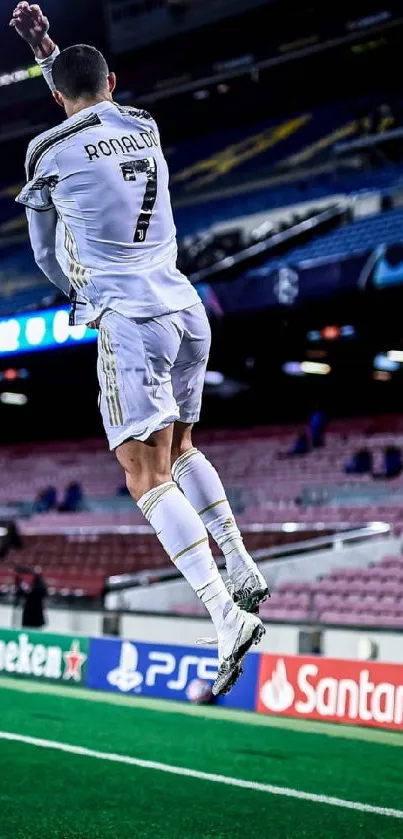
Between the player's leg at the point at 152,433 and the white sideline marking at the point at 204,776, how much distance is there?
2.81 meters

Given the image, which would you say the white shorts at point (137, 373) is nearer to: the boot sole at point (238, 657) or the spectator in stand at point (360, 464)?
the boot sole at point (238, 657)

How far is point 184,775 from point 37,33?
485 centimetres

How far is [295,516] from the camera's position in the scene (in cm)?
1966

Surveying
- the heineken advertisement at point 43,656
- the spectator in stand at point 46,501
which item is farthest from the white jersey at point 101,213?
the spectator in stand at point 46,501

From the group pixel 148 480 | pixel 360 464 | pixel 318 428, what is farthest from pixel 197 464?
pixel 318 428

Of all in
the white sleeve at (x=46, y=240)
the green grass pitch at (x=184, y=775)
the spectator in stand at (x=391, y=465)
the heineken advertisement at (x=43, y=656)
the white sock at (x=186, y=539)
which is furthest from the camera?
the spectator in stand at (x=391, y=465)

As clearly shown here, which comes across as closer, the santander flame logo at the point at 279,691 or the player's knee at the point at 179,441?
the player's knee at the point at 179,441

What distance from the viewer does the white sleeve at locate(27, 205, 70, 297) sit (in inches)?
Result: 141

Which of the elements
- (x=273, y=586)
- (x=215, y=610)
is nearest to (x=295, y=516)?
(x=273, y=586)

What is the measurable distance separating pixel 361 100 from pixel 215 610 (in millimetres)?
22085

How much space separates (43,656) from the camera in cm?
1349

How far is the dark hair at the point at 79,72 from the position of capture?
11.6 feet

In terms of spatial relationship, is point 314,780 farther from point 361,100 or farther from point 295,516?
point 361,100

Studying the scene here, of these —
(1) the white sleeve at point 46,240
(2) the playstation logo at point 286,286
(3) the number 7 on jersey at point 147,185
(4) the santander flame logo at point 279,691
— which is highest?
(2) the playstation logo at point 286,286
